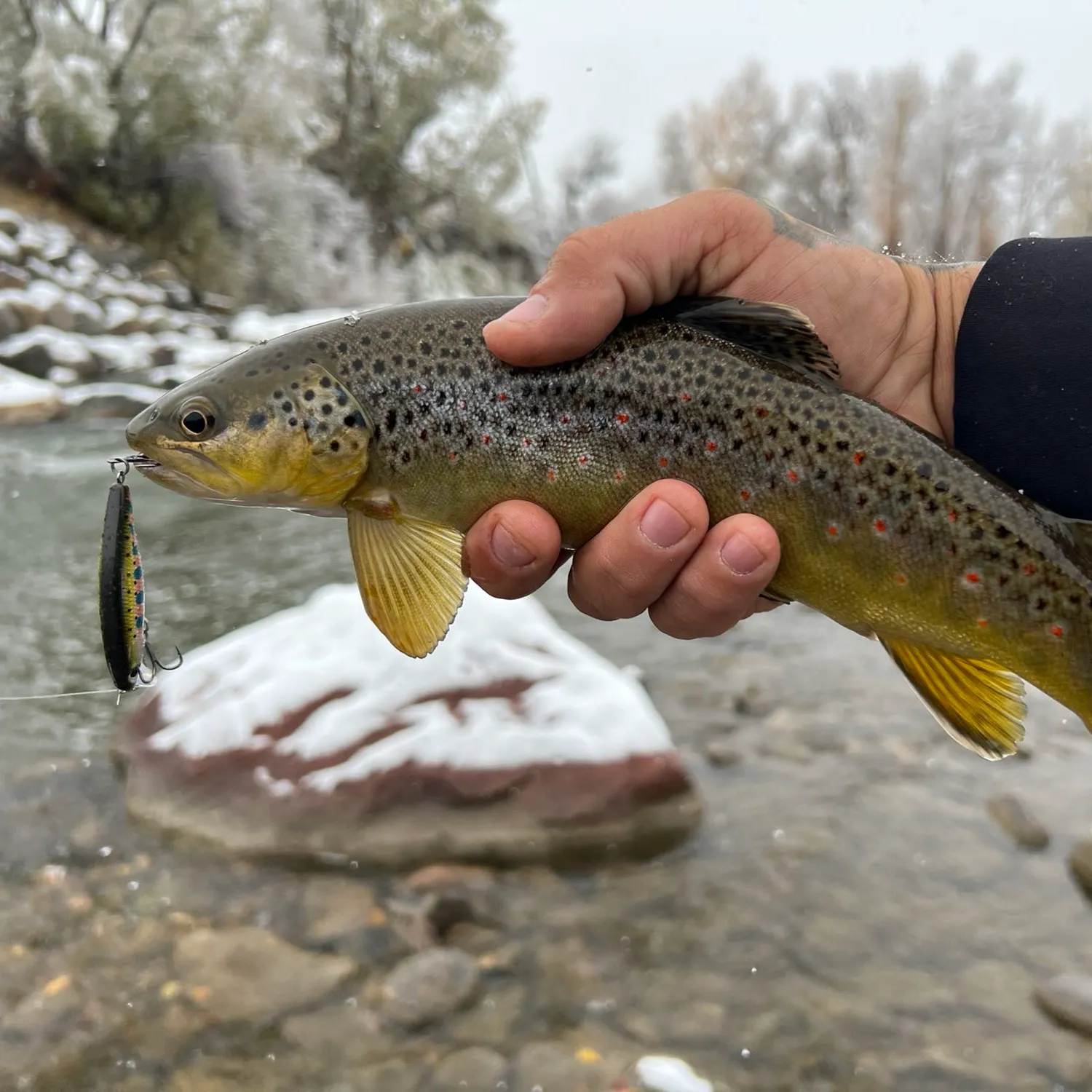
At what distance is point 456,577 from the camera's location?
1.92m

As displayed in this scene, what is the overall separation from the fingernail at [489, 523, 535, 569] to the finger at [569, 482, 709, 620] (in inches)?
6.2

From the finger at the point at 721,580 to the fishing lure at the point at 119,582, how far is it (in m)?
1.15

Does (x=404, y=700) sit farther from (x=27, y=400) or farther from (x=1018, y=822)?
(x=27, y=400)

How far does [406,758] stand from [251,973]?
3.05ft

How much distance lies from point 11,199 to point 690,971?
63.2ft

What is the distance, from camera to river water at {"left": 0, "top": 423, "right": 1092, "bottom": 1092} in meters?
2.65

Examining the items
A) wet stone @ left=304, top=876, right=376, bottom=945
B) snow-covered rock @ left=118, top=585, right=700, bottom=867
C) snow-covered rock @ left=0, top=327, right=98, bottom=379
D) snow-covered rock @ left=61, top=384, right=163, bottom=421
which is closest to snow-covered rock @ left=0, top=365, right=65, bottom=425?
snow-covered rock @ left=61, top=384, right=163, bottom=421

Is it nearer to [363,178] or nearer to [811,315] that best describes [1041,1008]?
[811,315]

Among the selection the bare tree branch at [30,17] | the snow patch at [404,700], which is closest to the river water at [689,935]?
the snow patch at [404,700]

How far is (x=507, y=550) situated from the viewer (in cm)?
186

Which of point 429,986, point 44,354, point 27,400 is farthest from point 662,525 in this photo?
point 44,354

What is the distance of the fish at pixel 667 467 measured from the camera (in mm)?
1699

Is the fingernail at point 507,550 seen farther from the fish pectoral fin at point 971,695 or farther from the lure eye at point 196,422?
the fish pectoral fin at point 971,695

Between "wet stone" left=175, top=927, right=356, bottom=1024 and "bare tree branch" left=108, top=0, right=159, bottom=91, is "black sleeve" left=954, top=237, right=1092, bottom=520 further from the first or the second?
"bare tree branch" left=108, top=0, right=159, bottom=91
